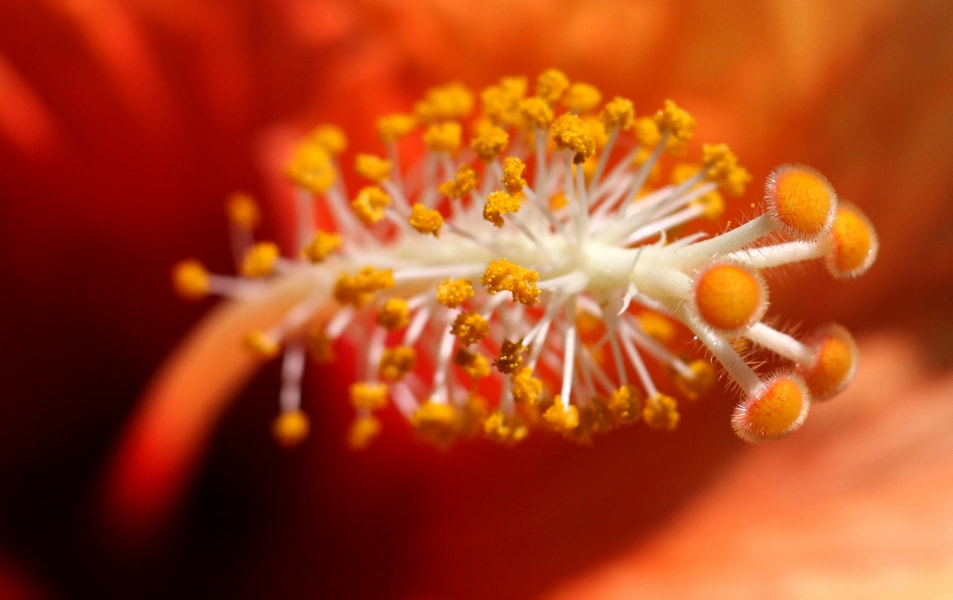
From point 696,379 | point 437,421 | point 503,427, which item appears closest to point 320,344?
point 437,421

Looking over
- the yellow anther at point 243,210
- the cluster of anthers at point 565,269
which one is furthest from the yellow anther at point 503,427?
the yellow anther at point 243,210

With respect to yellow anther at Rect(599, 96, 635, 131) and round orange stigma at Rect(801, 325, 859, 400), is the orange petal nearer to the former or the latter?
yellow anther at Rect(599, 96, 635, 131)

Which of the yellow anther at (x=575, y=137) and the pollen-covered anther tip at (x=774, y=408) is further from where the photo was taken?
the yellow anther at (x=575, y=137)

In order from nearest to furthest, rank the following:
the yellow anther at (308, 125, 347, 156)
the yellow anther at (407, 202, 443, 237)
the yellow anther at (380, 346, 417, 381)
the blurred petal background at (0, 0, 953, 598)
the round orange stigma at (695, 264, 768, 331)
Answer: the round orange stigma at (695, 264, 768, 331) < the yellow anther at (407, 202, 443, 237) < the yellow anther at (380, 346, 417, 381) < the blurred petal background at (0, 0, 953, 598) < the yellow anther at (308, 125, 347, 156)

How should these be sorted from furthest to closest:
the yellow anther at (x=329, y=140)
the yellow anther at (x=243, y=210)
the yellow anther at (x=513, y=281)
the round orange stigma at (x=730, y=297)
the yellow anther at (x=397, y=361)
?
the yellow anther at (x=243, y=210) → the yellow anther at (x=329, y=140) → the yellow anther at (x=397, y=361) → the yellow anther at (x=513, y=281) → the round orange stigma at (x=730, y=297)

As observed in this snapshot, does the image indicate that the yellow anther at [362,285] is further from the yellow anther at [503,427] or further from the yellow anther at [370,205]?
the yellow anther at [503,427]

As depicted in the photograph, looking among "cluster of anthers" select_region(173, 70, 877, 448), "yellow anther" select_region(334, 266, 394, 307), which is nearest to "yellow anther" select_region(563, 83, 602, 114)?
"cluster of anthers" select_region(173, 70, 877, 448)
